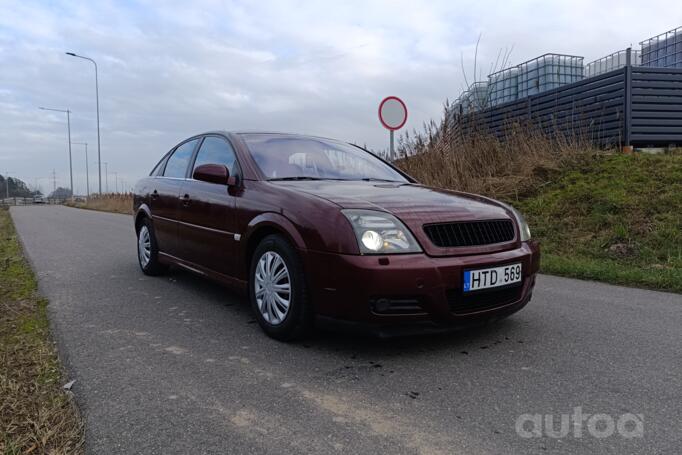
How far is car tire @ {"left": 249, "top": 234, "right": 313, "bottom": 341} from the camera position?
321 centimetres

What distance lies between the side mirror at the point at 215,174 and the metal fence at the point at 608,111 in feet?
25.9

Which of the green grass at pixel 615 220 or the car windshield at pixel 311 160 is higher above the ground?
the car windshield at pixel 311 160

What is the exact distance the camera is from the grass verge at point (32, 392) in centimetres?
208

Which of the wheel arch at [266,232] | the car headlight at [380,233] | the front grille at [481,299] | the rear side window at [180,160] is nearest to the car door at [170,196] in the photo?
the rear side window at [180,160]

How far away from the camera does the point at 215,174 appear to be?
13.1 ft

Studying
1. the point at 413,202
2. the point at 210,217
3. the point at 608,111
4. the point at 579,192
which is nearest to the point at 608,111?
the point at 608,111

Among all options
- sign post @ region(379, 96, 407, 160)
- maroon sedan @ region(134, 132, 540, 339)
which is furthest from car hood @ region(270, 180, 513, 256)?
sign post @ region(379, 96, 407, 160)

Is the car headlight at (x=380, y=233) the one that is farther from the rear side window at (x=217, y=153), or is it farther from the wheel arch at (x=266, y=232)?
the rear side window at (x=217, y=153)

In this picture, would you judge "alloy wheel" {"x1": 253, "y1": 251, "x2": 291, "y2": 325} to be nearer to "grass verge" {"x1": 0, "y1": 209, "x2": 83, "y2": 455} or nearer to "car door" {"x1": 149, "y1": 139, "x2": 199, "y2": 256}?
"grass verge" {"x1": 0, "y1": 209, "x2": 83, "y2": 455}

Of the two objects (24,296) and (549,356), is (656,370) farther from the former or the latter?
(24,296)

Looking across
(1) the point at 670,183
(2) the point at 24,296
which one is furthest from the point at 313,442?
(1) the point at 670,183

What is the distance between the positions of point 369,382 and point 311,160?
6.85ft

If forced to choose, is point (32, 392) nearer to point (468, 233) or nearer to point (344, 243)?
point (344, 243)

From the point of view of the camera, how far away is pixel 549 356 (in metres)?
3.13
